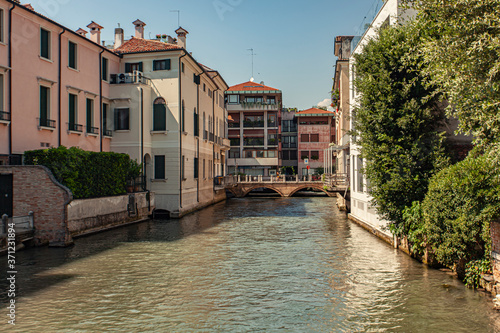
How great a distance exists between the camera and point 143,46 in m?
31.2

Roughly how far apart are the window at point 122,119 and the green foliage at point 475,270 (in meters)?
23.2

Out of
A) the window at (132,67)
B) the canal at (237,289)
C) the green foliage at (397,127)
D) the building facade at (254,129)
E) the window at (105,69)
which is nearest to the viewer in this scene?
the canal at (237,289)

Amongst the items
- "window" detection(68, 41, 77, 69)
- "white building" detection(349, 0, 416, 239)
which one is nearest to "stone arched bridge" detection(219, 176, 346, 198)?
"white building" detection(349, 0, 416, 239)

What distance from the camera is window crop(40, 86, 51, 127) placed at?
2266 centimetres

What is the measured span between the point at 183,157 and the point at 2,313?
21289 mm

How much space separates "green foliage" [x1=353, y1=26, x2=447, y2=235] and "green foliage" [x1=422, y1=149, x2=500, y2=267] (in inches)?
107

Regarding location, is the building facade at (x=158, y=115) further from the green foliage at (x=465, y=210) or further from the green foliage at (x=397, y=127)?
the green foliage at (x=465, y=210)

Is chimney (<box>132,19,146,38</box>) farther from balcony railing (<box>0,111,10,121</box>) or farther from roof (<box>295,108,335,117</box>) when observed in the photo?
roof (<box>295,108,335,117</box>)

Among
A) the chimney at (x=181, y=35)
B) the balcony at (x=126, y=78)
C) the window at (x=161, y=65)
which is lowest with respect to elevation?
the balcony at (x=126, y=78)

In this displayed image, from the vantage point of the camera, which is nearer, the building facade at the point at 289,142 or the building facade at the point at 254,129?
the building facade at the point at 254,129

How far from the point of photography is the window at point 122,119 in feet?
95.9

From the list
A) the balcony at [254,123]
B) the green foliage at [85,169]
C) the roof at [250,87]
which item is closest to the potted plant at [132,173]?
the green foliage at [85,169]

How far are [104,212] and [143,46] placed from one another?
1397 cm

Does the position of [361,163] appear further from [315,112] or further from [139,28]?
[315,112]
